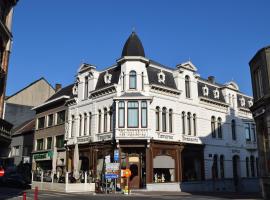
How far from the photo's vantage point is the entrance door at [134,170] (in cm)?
3109

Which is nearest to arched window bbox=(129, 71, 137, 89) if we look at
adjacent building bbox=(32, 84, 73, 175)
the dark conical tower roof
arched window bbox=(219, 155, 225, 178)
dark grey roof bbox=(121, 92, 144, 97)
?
dark grey roof bbox=(121, 92, 144, 97)

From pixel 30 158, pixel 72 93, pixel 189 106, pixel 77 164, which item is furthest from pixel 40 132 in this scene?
pixel 189 106

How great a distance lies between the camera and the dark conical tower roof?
3338cm

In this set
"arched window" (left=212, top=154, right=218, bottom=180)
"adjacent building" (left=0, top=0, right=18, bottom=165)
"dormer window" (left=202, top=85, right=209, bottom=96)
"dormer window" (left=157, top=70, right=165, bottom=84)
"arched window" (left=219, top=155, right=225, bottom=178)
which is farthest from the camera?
"dormer window" (left=202, top=85, right=209, bottom=96)

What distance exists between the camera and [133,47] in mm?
33750

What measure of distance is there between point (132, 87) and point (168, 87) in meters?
3.74

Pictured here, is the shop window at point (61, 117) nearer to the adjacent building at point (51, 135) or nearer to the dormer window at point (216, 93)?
the adjacent building at point (51, 135)

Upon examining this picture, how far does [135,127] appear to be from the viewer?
3123 centimetres

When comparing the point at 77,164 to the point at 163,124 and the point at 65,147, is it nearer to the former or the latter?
the point at 65,147

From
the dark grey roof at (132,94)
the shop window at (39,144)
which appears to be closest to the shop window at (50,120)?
A: the shop window at (39,144)

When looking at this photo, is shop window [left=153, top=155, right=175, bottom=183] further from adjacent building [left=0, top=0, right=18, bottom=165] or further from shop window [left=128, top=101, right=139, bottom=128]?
adjacent building [left=0, top=0, right=18, bottom=165]

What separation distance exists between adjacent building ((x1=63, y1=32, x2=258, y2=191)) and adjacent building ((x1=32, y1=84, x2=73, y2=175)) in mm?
1736

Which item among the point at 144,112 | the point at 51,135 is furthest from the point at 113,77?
the point at 51,135

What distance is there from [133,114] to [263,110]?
1378 cm
